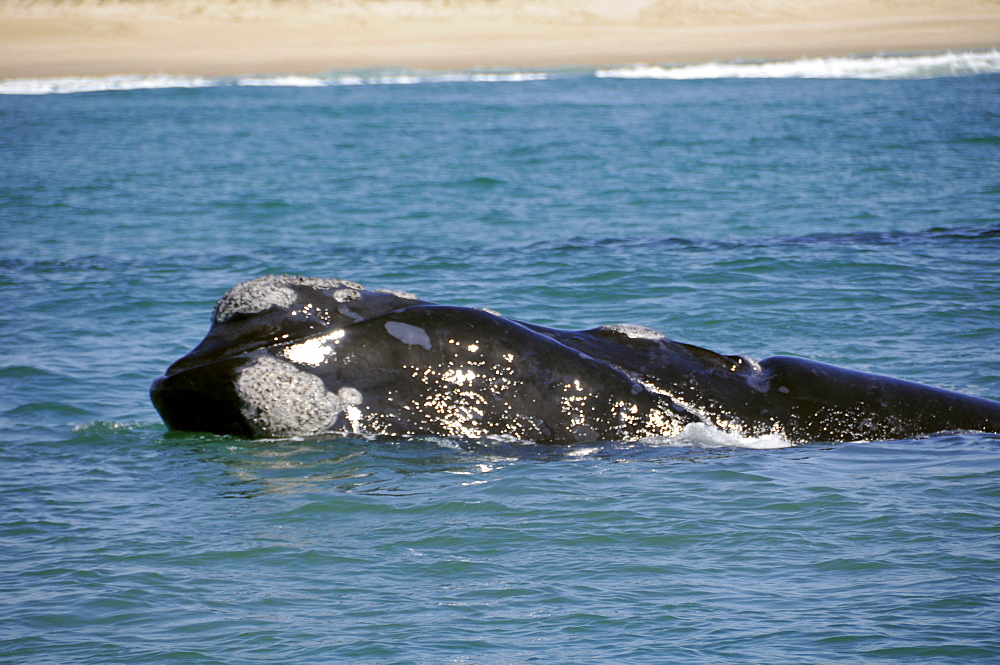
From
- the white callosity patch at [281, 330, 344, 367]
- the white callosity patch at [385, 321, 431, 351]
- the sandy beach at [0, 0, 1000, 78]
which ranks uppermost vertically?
the sandy beach at [0, 0, 1000, 78]

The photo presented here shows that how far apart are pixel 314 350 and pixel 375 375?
33 centimetres

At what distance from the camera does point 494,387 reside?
225 inches

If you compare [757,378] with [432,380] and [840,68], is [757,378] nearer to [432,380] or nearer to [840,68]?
[432,380]

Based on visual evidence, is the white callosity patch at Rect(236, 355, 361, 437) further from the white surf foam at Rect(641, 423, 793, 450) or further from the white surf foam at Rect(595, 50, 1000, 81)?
the white surf foam at Rect(595, 50, 1000, 81)

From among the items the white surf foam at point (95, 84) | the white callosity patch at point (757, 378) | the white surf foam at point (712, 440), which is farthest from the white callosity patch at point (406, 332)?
the white surf foam at point (95, 84)

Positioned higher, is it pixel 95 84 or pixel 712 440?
pixel 95 84

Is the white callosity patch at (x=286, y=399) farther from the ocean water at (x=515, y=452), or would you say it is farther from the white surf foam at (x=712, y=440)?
the white surf foam at (x=712, y=440)

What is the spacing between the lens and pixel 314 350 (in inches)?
223

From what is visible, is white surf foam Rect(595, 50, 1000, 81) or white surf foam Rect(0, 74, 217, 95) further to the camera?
white surf foam Rect(0, 74, 217, 95)

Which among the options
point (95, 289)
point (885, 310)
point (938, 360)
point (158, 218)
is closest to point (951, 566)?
point (938, 360)

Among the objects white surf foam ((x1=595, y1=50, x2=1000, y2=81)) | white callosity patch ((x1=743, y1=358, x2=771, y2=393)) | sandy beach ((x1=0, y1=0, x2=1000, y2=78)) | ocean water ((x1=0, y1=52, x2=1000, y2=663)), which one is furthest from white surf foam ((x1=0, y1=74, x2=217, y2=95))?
white callosity patch ((x1=743, y1=358, x2=771, y2=393))

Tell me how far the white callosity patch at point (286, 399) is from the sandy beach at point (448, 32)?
148ft

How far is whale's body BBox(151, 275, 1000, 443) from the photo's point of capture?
5.64 meters

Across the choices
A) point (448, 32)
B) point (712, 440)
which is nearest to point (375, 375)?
point (712, 440)
